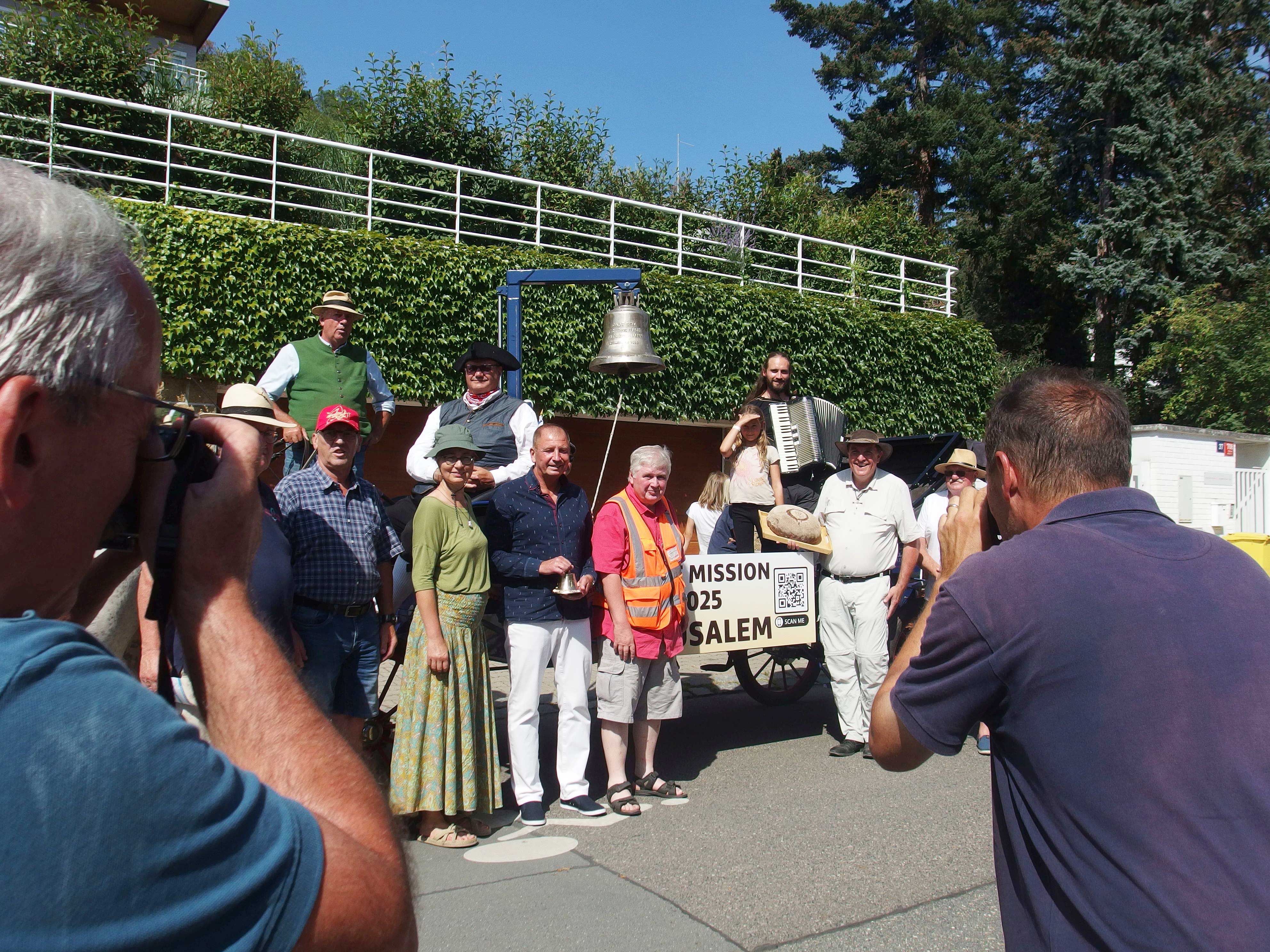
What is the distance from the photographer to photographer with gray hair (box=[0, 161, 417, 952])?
30.5 inches

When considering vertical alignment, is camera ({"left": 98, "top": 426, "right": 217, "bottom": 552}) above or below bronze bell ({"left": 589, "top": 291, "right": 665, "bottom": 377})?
below

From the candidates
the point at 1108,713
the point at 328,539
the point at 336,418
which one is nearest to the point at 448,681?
the point at 328,539

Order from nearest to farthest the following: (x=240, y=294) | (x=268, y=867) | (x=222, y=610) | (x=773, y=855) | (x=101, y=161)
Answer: (x=268, y=867) → (x=222, y=610) → (x=773, y=855) → (x=240, y=294) → (x=101, y=161)

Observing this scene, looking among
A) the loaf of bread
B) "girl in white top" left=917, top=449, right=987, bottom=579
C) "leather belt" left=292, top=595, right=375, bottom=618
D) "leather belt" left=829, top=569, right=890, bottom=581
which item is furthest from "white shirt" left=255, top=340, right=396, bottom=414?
"girl in white top" left=917, top=449, right=987, bottom=579

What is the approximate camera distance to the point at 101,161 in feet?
39.8

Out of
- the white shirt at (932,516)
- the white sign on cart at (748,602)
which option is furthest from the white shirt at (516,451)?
the white shirt at (932,516)

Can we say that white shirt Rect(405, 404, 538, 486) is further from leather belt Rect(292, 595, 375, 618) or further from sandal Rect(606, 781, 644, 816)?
sandal Rect(606, 781, 644, 816)

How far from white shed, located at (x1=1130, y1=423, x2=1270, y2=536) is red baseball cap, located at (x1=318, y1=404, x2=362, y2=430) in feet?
47.5

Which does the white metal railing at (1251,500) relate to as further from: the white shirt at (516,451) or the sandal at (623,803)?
the sandal at (623,803)

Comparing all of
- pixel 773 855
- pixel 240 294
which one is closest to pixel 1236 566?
pixel 773 855

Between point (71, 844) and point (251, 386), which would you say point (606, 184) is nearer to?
point (251, 386)

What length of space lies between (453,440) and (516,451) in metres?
1.31

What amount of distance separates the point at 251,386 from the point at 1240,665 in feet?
13.9

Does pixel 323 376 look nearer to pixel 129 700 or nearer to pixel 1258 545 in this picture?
pixel 129 700
